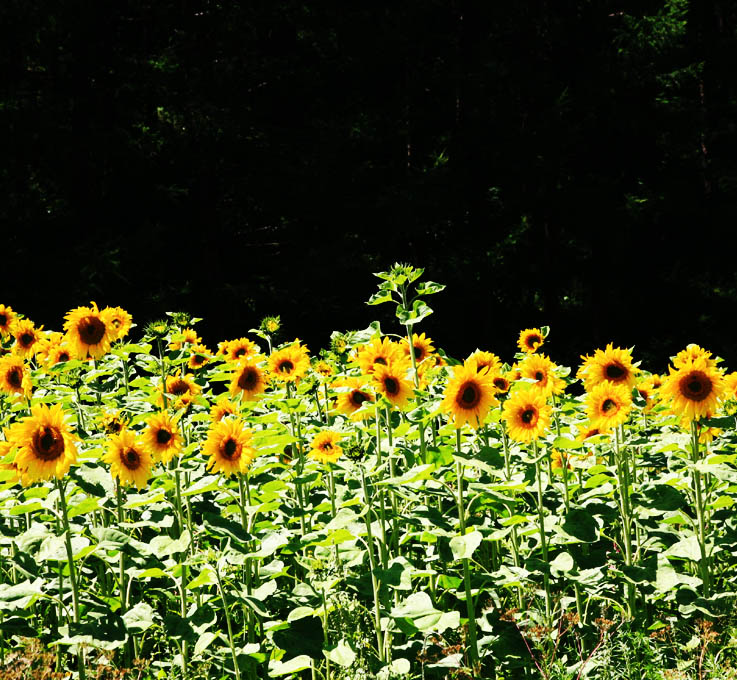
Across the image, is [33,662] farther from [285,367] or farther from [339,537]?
[285,367]

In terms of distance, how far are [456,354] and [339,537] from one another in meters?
10.1

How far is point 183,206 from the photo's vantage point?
11.9 m

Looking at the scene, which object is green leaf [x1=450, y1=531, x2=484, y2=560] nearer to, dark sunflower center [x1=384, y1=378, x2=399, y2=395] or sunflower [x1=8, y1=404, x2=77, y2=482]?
dark sunflower center [x1=384, y1=378, x2=399, y2=395]

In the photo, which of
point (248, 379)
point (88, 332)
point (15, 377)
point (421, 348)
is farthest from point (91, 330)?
point (421, 348)

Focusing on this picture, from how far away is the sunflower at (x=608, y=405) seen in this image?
10.2ft

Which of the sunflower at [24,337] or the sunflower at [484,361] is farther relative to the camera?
the sunflower at [24,337]

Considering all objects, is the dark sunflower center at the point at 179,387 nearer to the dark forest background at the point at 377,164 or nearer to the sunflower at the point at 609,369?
the sunflower at the point at 609,369

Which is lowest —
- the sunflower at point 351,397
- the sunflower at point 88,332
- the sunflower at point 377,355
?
the sunflower at point 351,397

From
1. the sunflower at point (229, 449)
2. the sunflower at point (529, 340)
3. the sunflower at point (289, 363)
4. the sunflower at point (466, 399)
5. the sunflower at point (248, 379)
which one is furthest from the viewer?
the sunflower at point (529, 340)

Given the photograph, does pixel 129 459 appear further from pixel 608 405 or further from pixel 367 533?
pixel 608 405

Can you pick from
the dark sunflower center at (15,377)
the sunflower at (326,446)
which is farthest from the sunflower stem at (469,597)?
the dark sunflower center at (15,377)

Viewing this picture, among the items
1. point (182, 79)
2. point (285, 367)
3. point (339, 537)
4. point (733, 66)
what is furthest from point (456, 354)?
point (339, 537)

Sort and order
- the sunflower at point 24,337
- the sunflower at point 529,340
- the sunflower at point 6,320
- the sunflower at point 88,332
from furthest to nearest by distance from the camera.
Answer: the sunflower at point 529,340, the sunflower at point 6,320, the sunflower at point 24,337, the sunflower at point 88,332

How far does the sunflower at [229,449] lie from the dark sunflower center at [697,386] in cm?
161
